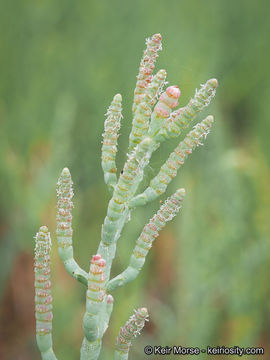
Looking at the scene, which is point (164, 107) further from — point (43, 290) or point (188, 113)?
point (43, 290)

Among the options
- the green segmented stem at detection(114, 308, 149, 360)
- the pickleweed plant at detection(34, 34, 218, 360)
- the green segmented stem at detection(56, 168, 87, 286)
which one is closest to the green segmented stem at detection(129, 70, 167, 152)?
the pickleweed plant at detection(34, 34, 218, 360)

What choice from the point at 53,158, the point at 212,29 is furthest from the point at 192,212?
the point at 212,29

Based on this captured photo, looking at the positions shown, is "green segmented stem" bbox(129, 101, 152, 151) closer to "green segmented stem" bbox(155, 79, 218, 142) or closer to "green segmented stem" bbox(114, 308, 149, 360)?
"green segmented stem" bbox(155, 79, 218, 142)

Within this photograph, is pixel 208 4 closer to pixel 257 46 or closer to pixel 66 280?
pixel 257 46

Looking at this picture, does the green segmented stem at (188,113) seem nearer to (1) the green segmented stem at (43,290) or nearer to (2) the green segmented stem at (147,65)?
(2) the green segmented stem at (147,65)

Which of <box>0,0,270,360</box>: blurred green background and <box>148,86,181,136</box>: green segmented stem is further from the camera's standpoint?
<box>0,0,270,360</box>: blurred green background

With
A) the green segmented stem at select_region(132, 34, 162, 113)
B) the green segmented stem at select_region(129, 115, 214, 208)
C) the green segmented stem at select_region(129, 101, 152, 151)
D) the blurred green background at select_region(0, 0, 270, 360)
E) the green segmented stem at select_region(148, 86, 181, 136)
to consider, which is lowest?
the green segmented stem at select_region(129, 115, 214, 208)

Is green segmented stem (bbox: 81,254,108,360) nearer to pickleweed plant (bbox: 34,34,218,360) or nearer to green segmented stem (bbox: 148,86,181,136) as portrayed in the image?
pickleweed plant (bbox: 34,34,218,360)

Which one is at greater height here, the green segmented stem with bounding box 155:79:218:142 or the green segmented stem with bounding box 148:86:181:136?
the green segmented stem with bounding box 148:86:181:136
